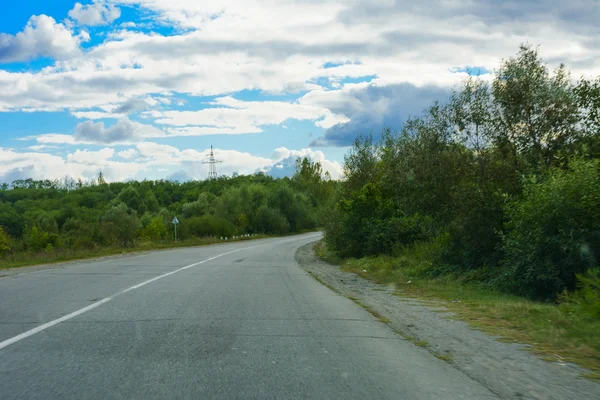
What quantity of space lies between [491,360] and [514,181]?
42.3 ft

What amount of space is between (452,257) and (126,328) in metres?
14.2

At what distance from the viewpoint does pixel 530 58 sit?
18531 millimetres

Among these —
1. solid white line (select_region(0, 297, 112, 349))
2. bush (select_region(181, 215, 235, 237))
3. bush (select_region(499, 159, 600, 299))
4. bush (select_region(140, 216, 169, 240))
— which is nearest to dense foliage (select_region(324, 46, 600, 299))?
bush (select_region(499, 159, 600, 299))

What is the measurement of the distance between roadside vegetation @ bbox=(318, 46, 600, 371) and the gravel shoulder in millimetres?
450

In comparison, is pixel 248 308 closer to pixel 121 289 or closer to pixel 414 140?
pixel 121 289

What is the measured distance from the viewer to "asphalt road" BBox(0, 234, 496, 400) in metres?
5.21

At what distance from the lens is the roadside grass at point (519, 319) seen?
7.15m

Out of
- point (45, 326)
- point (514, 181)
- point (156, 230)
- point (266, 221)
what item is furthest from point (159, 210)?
point (45, 326)

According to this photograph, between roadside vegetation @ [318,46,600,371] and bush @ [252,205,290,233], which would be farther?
bush @ [252,205,290,233]

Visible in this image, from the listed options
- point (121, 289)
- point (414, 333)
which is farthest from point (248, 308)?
point (121, 289)

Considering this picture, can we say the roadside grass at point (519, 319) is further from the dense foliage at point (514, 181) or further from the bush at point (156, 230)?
the bush at point (156, 230)

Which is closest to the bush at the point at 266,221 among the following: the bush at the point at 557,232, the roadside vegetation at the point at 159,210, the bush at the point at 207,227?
the roadside vegetation at the point at 159,210

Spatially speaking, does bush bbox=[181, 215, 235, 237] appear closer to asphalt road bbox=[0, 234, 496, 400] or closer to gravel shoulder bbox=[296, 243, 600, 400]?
asphalt road bbox=[0, 234, 496, 400]

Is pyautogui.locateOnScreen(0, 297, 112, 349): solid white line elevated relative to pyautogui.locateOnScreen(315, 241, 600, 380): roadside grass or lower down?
elevated
